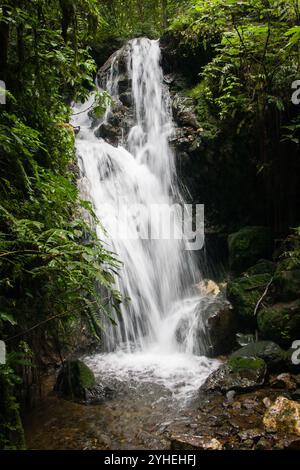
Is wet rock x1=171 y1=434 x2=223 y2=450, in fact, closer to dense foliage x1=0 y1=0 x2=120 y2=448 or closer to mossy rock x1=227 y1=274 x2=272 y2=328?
dense foliage x1=0 y1=0 x2=120 y2=448

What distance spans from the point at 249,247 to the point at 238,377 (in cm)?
323

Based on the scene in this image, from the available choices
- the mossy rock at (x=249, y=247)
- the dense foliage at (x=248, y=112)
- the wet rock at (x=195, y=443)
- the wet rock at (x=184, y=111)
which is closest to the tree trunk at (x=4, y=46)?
the dense foliage at (x=248, y=112)

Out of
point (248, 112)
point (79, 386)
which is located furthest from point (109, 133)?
point (79, 386)

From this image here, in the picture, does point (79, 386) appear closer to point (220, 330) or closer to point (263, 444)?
point (263, 444)

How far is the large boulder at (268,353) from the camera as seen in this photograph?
4.90 meters

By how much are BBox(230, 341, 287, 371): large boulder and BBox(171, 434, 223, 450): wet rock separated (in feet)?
5.47

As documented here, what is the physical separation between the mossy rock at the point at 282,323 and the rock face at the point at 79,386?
255cm

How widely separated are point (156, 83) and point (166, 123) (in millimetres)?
1800

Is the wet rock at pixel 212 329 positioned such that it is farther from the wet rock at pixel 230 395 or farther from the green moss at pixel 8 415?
the green moss at pixel 8 415

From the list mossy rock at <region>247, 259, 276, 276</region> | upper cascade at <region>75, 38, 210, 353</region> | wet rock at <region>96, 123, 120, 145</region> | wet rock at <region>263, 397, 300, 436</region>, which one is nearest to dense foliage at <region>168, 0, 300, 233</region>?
mossy rock at <region>247, 259, 276, 276</region>

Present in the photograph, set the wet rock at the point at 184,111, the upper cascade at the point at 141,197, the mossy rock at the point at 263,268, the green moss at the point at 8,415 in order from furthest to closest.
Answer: the wet rock at the point at 184,111 < the upper cascade at the point at 141,197 < the mossy rock at the point at 263,268 < the green moss at the point at 8,415

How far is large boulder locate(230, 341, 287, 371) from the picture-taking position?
4898 mm

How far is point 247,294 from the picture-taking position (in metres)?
6.23
